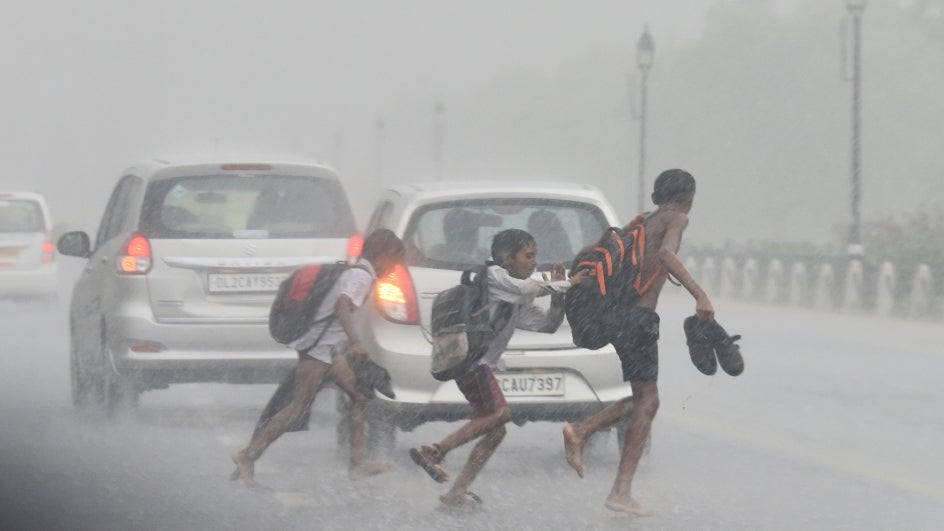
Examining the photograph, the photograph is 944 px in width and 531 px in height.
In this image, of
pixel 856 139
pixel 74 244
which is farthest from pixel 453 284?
pixel 856 139

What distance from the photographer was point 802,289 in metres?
31.0

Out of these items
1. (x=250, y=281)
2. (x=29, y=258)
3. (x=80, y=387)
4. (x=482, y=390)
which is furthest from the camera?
(x=29, y=258)

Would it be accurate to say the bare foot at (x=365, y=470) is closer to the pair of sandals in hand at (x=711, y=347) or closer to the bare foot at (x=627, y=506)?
the bare foot at (x=627, y=506)

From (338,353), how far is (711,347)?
2034 millimetres

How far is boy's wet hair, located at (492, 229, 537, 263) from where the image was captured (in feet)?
26.8

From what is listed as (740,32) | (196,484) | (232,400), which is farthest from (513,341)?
(740,32)

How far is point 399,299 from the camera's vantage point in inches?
380

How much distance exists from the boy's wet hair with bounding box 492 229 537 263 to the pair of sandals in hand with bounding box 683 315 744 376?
2.51 ft

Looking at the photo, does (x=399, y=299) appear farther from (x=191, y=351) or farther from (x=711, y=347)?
(x=191, y=351)

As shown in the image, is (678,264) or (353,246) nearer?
(678,264)

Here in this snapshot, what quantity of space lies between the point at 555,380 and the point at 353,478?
1089 millimetres

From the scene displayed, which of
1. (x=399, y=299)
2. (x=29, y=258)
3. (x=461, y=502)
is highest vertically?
(x=399, y=299)

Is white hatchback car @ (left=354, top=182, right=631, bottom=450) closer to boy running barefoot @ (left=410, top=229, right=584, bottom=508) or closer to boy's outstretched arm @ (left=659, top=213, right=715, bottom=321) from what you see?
boy running barefoot @ (left=410, top=229, right=584, bottom=508)

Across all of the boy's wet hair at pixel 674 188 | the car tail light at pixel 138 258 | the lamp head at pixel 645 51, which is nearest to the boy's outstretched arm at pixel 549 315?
the boy's wet hair at pixel 674 188
